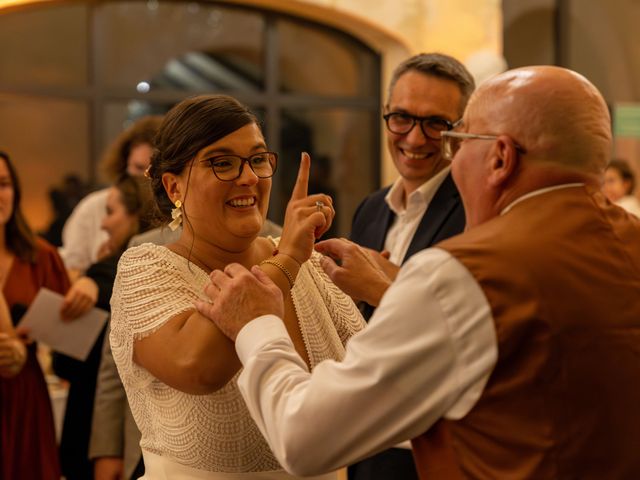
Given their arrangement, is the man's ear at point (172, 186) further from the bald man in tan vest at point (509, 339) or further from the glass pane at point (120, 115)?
the glass pane at point (120, 115)

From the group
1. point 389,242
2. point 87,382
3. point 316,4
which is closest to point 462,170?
point 389,242

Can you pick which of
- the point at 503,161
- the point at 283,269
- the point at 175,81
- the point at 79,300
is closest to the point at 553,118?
the point at 503,161

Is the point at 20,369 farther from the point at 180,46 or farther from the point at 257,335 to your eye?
the point at 180,46

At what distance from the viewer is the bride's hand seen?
2.10 metres

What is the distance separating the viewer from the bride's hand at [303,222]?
2100 mm

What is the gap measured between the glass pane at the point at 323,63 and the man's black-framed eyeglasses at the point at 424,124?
20.1ft

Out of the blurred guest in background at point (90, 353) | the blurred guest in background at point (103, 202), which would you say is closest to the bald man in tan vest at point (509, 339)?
the blurred guest in background at point (90, 353)

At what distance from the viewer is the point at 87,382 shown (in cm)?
384

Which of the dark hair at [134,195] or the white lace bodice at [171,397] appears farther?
the dark hair at [134,195]

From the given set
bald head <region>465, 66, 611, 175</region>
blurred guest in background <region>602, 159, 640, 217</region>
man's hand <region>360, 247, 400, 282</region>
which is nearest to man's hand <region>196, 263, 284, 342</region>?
bald head <region>465, 66, 611, 175</region>

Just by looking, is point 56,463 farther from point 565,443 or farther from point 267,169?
point 565,443

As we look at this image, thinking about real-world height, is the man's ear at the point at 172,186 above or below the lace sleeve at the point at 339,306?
above

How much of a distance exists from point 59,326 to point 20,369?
0.70 ft

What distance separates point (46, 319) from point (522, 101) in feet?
8.38
